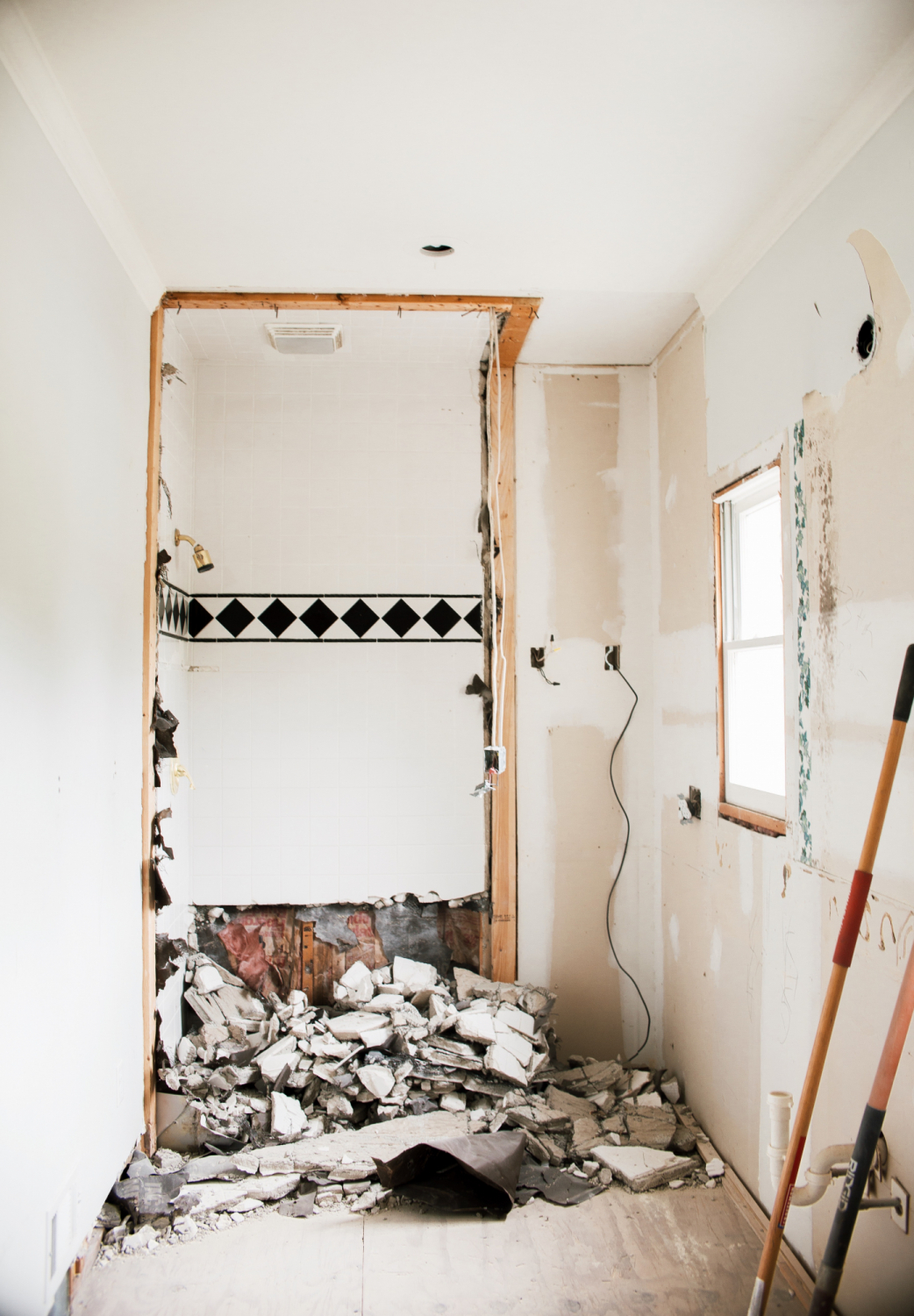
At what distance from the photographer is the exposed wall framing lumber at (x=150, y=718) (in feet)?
8.23

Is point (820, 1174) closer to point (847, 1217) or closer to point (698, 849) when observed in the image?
point (847, 1217)

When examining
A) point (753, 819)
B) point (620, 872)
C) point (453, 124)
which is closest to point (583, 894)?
point (620, 872)

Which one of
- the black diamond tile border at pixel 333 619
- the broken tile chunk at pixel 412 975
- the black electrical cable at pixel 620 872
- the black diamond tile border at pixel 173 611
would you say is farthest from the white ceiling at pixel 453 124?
the broken tile chunk at pixel 412 975

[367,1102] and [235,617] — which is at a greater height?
[235,617]

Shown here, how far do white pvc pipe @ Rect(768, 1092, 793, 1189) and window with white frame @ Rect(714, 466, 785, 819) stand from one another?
0.82m

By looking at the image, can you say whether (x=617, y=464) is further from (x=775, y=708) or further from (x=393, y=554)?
(x=775, y=708)

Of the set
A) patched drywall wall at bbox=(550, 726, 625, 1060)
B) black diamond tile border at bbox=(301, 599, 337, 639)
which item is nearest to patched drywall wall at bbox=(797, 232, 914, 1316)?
patched drywall wall at bbox=(550, 726, 625, 1060)

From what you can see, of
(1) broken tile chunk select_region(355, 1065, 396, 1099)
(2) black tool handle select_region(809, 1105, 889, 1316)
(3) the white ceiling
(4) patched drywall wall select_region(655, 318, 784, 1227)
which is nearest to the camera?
(2) black tool handle select_region(809, 1105, 889, 1316)

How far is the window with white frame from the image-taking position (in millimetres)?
2355

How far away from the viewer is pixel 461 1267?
2053mm

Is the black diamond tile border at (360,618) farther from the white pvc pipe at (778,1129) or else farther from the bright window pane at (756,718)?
the white pvc pipe at (778,1129)

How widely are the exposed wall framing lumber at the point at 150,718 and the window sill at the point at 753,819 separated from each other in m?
1.83

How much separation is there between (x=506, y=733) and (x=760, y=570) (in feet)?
3.92

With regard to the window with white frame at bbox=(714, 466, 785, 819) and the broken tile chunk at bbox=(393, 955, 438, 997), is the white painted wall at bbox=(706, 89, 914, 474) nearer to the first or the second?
the window with white frame at bbox=(714, 466, 785, 819)
